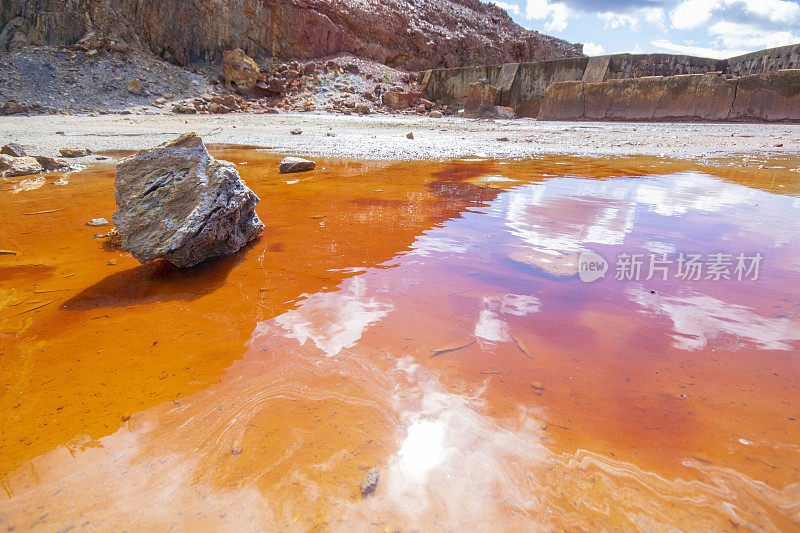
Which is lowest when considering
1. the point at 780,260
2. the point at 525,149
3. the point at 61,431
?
the point at 61,431

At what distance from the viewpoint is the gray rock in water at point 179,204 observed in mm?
2033

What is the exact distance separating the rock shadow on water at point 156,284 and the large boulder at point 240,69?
1658cm

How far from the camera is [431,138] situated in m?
8.20

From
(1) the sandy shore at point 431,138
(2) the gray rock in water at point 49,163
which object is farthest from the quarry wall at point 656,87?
(2) the gray rock in water at point 49,163

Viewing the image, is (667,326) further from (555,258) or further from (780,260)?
(780,260)

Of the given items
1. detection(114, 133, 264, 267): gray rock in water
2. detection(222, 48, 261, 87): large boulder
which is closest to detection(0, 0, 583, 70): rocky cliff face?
detection(222, 48, 261, 87): large boulder

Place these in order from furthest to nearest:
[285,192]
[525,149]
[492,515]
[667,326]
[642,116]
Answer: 1. [642,116]
2. [525,149]
3. [285,192]
4. [667,326]
5. [492,515]

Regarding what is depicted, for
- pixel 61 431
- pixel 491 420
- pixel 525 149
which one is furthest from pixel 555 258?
pixel 525 149

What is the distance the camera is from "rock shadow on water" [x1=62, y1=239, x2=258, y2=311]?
177 cm

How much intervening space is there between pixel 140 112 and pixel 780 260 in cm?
1590

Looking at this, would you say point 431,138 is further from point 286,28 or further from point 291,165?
point 286,28

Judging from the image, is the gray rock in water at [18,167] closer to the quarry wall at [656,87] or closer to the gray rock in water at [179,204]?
the gray rock in water at [179,204]

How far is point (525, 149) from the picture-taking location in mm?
6777

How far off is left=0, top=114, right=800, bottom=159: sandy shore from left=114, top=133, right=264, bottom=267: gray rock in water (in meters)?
3.89
